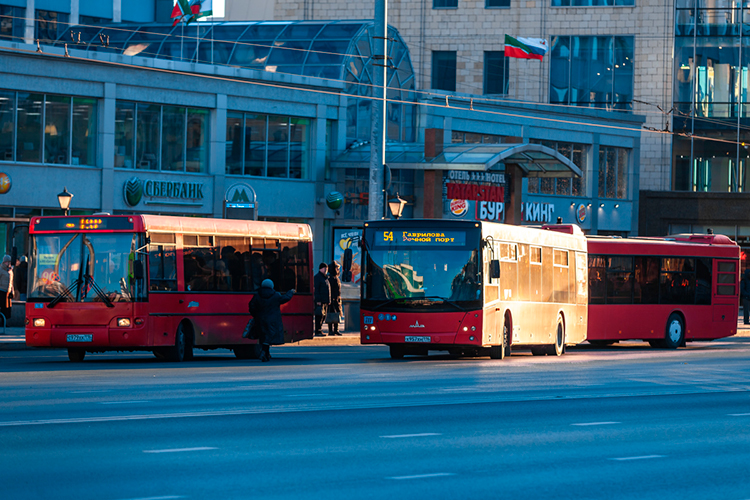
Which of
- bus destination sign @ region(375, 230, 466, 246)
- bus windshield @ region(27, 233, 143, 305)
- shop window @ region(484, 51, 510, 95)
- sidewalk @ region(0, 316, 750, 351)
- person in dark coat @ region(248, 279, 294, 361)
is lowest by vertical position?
sidewalk @ region(0, 316, 750, 351)

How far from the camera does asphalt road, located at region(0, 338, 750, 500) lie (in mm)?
8867

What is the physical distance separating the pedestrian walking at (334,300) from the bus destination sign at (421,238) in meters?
6.69

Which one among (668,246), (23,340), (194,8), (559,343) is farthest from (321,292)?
(194,8)

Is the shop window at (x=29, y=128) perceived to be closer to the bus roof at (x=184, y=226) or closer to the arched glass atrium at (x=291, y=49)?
the arched glass atrium at (x=291, y=49)

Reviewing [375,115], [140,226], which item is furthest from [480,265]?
[375,115]

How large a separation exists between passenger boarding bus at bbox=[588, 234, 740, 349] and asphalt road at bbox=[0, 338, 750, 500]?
10.5 meters

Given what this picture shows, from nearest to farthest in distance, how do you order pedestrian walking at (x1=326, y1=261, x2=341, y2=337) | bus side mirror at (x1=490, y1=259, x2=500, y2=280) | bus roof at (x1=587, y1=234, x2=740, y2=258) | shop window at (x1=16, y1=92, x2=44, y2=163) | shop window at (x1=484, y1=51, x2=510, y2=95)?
1. bus side mirror at (x1=490, y1=259, x2=500, y2=280)
2. pedestrian walking at (x1=326, y1=261, x2=341, y2=337)
3. bus roof at (x1=587, y1=234, x2=740, y2=258)
4. shop window at (x1=16, y1=92, x2=44, y2=163)
5. shop window at (x1=484, y1=51, x2=510, y2=95)

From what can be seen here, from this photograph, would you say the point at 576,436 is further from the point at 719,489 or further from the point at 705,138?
the point at 705,138

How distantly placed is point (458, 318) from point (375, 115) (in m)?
11.0

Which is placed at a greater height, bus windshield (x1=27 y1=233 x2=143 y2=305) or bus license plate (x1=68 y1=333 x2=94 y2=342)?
bus windshield (x1=27 y1=233 x2=143 y2=305)

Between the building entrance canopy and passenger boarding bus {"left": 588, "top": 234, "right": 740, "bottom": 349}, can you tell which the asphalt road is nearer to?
passenger boarding bus {"left": 588, "top": 234, "right": 740, "bottom": 349}

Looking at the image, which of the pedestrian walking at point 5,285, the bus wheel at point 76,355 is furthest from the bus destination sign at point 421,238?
the pedestrian walking at point 5,285

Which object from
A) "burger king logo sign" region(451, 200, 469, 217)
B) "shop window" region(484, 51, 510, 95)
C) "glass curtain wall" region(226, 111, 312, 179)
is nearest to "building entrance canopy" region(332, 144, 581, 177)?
"glass curtain wall" region(226, 111, 312, 179)

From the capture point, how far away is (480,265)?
23281 millimetres
